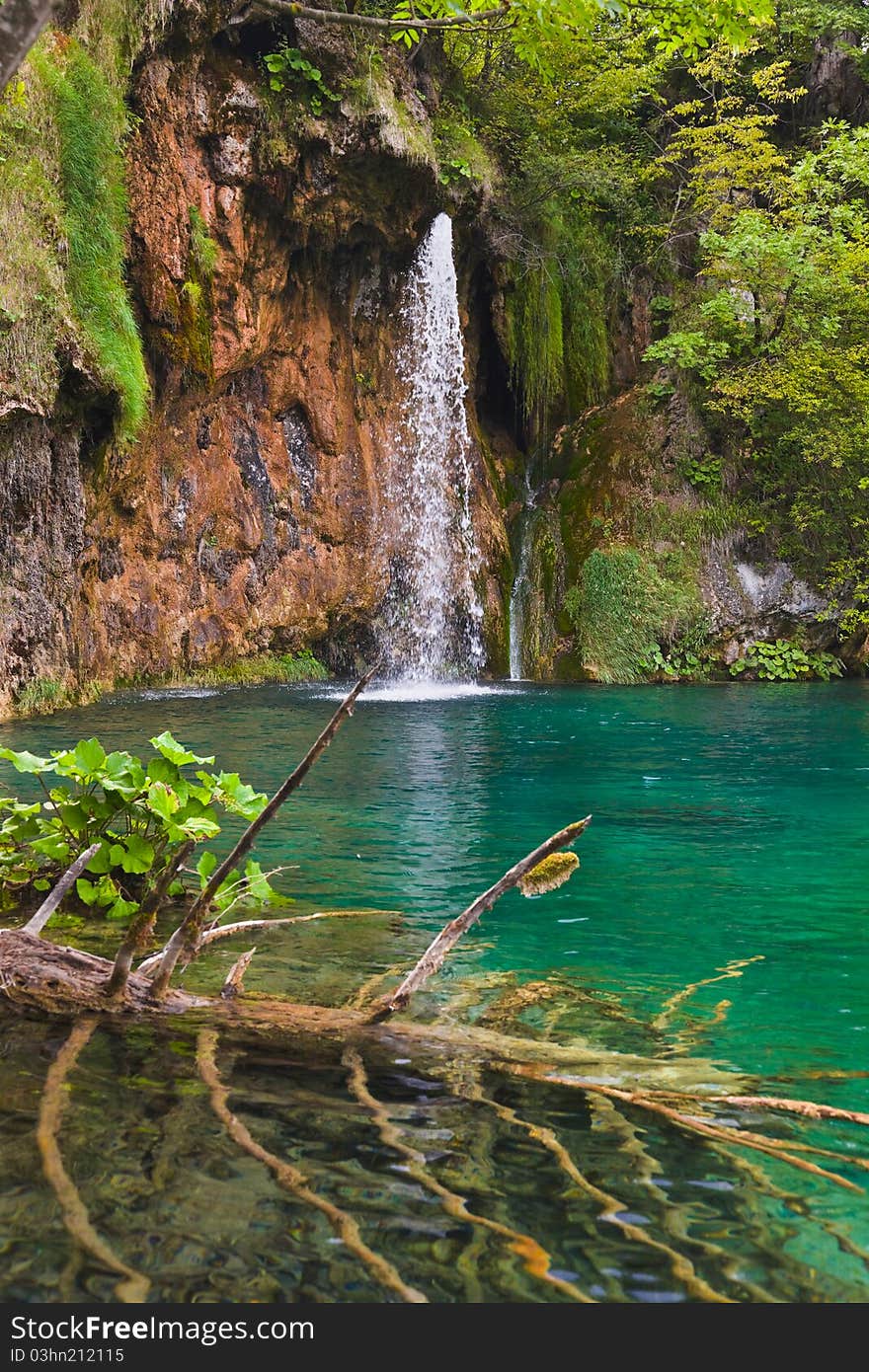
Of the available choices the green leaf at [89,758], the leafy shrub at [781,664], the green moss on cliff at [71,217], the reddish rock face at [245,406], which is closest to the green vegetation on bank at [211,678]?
the reddish rock face at [245,406]

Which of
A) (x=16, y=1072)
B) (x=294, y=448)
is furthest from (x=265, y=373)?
(x=16, y=1072)

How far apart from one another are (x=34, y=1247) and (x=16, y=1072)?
0.82 m

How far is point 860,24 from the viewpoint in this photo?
20.7 metres

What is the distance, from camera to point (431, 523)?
2044cm

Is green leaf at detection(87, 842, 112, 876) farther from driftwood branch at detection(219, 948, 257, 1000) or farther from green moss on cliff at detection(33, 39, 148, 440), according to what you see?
green moss on cliff at detection(33, 39, 148, 440)

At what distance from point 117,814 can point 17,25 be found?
2.86 m

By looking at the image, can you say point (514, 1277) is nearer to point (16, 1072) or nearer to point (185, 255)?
point (16, 1072)

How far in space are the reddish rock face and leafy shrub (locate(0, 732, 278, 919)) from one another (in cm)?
827

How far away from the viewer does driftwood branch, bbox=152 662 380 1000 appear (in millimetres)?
2752

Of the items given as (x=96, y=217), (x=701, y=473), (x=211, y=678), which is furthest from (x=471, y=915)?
(x=701, y=473)

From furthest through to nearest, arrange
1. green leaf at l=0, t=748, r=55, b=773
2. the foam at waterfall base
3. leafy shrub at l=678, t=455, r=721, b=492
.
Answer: leafy shrub at l=678, t=455, r=721, b=492 < the foam at waterfall base < green leaf at l=0, t=748, r=55, b=773

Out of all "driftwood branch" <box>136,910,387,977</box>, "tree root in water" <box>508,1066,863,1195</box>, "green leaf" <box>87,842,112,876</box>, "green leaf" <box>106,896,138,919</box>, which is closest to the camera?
"tree root in water" <box>508,1066,863,1195</box>

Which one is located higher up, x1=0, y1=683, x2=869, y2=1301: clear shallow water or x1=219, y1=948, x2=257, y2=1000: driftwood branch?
x1=219, y1=948, x2=257, y2=1000: driftwood branch

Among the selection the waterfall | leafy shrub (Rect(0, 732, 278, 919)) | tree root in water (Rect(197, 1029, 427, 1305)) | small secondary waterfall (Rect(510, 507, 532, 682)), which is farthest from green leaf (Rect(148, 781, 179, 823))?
small secondary waterfall (Rect(510, 507, 532, 682))
